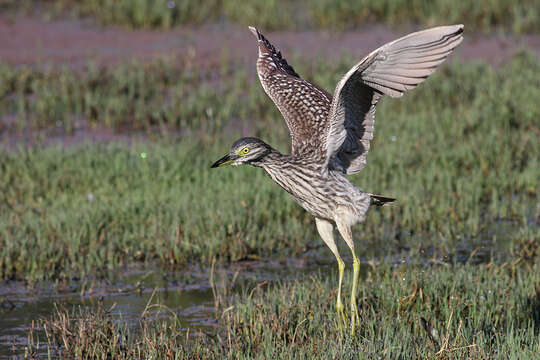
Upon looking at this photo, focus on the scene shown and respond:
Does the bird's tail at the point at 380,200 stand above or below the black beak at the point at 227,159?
below

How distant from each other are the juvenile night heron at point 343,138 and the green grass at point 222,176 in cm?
72

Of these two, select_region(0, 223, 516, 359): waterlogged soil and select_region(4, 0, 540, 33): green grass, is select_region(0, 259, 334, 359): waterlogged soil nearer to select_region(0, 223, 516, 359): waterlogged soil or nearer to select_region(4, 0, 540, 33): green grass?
select_region(0, 223, 516, 359): waterlogged soil

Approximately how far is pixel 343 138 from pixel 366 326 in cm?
110

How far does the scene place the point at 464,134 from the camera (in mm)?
9758

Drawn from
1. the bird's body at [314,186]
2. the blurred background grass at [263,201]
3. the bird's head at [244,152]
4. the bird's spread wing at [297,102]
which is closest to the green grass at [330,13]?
the blurred background grass at [263,201]

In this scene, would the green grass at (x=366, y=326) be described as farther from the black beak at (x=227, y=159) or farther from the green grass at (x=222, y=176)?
the black beak at (x=227, y=159)

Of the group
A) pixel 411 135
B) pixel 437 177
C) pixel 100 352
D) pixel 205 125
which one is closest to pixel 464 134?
pixel 411 135

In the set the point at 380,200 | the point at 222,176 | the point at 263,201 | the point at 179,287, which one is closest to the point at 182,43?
the point at 222,176

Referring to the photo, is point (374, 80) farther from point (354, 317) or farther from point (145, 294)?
point (145, 294)

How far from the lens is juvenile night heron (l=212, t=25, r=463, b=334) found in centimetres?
509

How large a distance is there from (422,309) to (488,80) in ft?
19.2

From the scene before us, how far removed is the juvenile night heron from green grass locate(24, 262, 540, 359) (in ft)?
0.83

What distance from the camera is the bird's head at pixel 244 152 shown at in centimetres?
545

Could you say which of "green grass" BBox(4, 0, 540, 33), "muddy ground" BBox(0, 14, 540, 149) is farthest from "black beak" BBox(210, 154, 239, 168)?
"green grass" BBox(4, 0, 540, 33)
